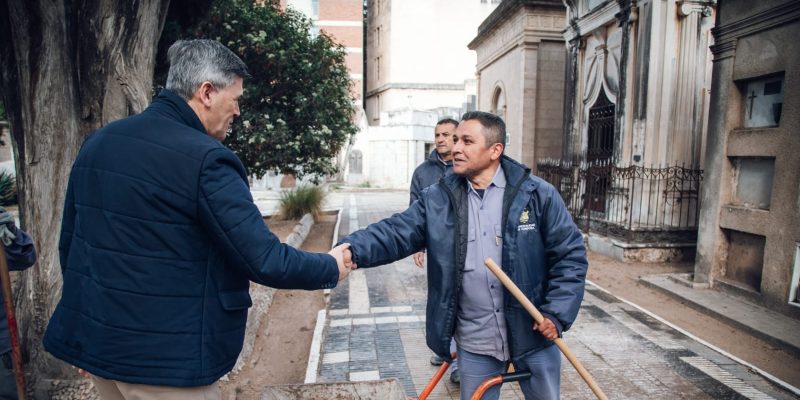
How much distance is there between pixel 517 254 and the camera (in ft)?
8.55

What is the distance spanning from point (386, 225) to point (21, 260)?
87.6 inches

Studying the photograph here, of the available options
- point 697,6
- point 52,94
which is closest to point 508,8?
point 697,6

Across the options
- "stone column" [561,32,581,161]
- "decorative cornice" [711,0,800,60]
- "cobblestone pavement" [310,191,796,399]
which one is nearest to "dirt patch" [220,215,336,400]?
"cobblestone pavement" [310,191,796,399]

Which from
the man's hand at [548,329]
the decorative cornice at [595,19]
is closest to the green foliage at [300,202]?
the decorative cornice at [595,19]

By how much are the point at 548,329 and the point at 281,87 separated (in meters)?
9.16

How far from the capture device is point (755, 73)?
6.19 metres

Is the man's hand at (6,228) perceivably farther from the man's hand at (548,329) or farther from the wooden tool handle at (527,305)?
the man's hand at (548,329)

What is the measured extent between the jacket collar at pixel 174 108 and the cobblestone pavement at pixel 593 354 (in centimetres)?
291

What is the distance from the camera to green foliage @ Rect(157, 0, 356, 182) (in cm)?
957

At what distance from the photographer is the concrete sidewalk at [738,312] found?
5141 mm

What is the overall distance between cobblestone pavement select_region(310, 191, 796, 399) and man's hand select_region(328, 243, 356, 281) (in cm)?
193

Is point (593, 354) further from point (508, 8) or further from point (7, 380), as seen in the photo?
point (508, 8)

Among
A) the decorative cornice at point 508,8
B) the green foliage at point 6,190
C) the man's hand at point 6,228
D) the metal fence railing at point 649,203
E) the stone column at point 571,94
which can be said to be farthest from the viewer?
the decorative cornice at point 508,8

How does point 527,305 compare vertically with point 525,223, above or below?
below
